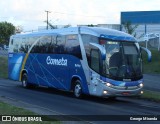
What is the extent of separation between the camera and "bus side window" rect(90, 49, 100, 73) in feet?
64.9

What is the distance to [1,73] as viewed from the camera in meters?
40.1

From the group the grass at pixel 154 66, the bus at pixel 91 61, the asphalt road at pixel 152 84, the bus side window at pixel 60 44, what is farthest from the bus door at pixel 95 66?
the grass at pixel 154 66

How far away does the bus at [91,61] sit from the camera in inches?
769

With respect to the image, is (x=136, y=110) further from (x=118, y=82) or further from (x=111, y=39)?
(x=111, y=39)

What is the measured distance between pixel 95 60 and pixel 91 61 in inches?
10.2

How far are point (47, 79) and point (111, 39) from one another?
5.75m

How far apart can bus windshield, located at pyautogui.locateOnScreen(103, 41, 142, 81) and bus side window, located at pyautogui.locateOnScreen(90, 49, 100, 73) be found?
1.39ft

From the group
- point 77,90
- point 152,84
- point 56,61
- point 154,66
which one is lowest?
point 154,66

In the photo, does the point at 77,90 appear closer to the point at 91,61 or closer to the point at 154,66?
the point at 91,61

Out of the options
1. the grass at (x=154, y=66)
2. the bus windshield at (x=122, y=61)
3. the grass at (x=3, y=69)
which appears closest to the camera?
the bus windshield at (x=122, y=61)

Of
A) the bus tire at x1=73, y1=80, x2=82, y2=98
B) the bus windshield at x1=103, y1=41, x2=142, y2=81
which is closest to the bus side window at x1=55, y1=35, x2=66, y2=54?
the bus tire at x1=73, y1=80, x2=82, y2=98

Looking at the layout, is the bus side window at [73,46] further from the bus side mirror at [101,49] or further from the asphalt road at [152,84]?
the asphalt road at [152,84]

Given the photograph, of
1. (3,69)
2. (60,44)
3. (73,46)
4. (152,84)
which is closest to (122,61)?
(73,46)

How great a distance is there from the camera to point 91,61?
66.3 ft
